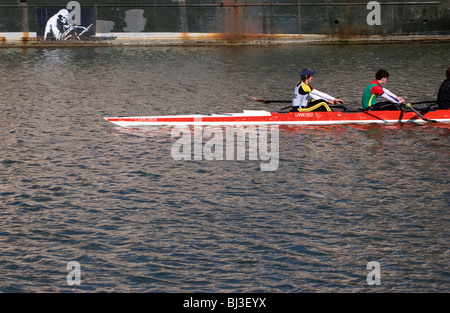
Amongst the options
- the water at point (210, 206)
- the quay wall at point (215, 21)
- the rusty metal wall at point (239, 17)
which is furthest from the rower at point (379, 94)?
the rusty metal wall at point (239, 17)

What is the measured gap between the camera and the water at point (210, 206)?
1125 cm

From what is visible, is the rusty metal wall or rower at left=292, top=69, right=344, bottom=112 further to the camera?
the rusty metal wall

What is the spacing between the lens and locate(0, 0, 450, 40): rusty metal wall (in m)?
46.1

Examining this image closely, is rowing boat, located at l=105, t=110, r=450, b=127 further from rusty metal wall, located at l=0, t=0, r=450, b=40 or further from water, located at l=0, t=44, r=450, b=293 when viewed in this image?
rusty metal wall, located at l=0, t=0, r=450, b=40

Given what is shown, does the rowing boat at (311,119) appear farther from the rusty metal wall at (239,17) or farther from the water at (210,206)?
the rusty metal wall at (239,17)

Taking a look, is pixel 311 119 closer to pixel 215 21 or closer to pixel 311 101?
pixel 311 101

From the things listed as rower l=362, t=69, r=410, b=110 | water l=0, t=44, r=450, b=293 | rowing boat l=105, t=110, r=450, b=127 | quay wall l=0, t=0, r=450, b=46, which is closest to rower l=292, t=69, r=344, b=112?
rowing boat l=105, t=110, r=450, b=127

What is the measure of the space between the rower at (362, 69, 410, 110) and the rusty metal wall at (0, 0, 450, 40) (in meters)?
25.6

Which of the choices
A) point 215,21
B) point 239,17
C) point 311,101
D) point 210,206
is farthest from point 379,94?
point 215,21

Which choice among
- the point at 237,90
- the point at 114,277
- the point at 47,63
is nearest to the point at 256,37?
the point at 47,63

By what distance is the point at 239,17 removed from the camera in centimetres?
4681

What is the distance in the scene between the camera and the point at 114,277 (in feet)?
36.7

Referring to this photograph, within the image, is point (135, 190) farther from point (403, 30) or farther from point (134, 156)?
point (403, 30)

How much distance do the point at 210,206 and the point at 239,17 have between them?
34.0 metres
